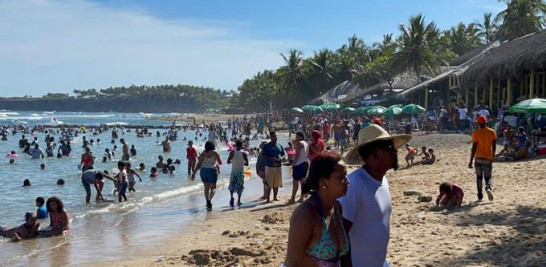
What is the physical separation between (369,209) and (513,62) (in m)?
20.1

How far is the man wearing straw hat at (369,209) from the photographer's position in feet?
10.5

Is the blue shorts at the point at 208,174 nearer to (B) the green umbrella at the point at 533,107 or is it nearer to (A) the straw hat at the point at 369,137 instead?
(A) the straw hat at the point at 369,137

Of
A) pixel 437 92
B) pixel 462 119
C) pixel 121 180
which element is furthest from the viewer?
pixel 437 92

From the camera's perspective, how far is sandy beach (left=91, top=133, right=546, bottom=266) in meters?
6.09

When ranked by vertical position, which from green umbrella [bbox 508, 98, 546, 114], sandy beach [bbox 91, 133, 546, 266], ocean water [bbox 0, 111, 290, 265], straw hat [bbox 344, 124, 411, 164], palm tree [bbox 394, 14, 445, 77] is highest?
palm tree [bbox 394, 14, 445, 77]

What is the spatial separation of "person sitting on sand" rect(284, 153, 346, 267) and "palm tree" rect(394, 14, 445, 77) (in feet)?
123

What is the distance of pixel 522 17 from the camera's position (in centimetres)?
3878

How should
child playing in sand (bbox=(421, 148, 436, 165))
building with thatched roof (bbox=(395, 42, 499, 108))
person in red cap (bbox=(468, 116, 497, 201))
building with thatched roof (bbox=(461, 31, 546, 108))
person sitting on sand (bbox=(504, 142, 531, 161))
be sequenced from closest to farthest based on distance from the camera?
person in red cap (bbox=(468, 116, 497, 201)), person sitting on sand (bbox=(504, 142, 531, 161)), child playing in sand (bbox=(421, 148, 436, 165)), building with thatched roof (bbox=(461, 31, 546, 108)), building with thatched roof (bbox=(395, 42, 499, 108))

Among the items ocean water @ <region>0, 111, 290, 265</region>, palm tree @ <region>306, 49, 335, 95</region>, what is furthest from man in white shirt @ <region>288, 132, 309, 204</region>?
palm tree @ <region>306, 49, 335, 95</region>

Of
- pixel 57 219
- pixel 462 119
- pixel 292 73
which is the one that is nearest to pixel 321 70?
pixel 292 73

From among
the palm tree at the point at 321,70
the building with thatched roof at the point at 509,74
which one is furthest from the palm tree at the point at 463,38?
the building with thatched roof at the point at 509,74

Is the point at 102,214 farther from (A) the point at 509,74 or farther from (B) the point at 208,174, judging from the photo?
(A) the point at 509,74

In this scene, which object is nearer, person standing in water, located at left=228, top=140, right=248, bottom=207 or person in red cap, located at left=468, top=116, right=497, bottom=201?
person in red cap, located at left=468, top=116, right=497, bottom=201

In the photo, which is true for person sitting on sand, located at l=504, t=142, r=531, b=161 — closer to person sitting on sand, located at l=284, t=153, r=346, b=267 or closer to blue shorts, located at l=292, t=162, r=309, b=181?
blue shorts, located at l=292, t=162, r=309, b=181
